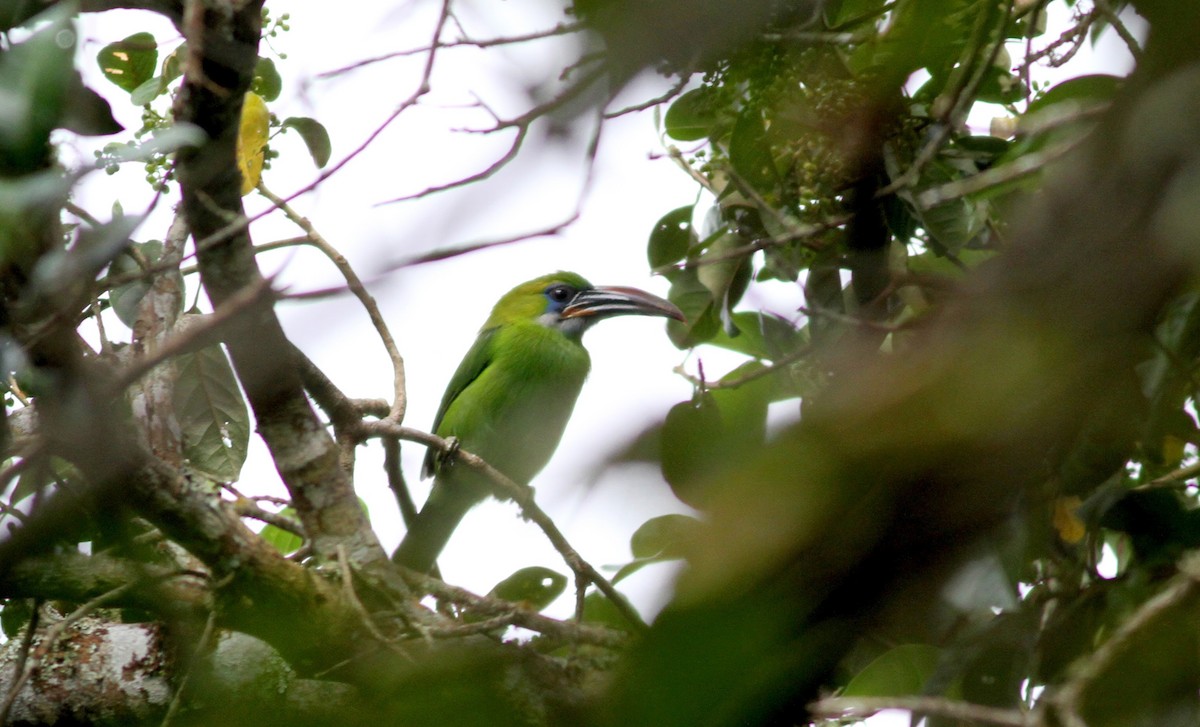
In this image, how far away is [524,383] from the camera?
4.92 metres

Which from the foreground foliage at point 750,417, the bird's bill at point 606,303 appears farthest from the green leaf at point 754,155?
the bird's bill at point 606,303

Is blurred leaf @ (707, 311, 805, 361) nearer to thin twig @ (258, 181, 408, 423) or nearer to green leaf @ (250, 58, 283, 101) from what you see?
thin twig @ (258, 181, 408, 423)

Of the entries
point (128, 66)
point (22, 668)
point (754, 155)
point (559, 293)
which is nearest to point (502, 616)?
point (22, 668)

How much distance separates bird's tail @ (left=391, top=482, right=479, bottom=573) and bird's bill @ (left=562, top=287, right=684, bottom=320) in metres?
1.18

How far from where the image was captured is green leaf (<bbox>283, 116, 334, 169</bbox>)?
2.85m

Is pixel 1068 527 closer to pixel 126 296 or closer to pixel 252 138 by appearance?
pixel 252 138

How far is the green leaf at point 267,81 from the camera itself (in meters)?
2.94

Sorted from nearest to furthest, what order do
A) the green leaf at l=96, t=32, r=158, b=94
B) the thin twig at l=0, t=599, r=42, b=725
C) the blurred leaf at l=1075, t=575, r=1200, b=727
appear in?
1. the blurred leaf at l=1075, t=575, r=1200, b=727
2. the thin twig at l=0, t=599, r=42, b=725
3. the green leaf at l=96, t=32, r=158, b=94

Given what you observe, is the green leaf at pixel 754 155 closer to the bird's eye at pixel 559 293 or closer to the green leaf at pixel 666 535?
the green leaf at pixel 666 535

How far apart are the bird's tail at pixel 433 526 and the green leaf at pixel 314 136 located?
64.4 inches

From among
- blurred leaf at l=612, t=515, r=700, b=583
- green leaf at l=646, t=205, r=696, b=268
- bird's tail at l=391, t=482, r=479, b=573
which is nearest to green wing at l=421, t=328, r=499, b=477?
bird's tail at l=391, t=482, r=479, b=573

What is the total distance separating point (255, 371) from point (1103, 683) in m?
1.49

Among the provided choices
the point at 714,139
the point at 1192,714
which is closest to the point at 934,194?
the point at 714,139

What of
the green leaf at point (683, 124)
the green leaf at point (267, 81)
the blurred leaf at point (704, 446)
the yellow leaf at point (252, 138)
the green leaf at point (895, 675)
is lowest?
the green leaf at point (895, 675)
